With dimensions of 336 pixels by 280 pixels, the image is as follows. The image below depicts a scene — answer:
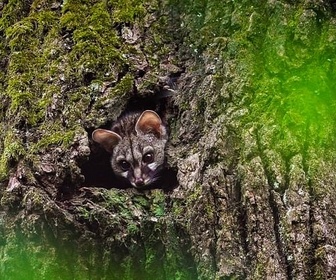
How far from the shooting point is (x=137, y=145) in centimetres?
659

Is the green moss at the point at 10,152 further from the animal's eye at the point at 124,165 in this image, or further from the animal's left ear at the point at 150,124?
the animal's eye at the point at 124,165

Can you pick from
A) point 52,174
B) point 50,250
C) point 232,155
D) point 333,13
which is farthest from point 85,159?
point 333,13

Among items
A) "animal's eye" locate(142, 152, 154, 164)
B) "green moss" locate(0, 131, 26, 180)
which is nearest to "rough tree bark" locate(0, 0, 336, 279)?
"green moss" locate(0, 131, 26, 180)

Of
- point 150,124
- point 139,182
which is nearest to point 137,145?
point 150,124

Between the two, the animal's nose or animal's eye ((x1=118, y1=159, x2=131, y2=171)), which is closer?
the animal's nose

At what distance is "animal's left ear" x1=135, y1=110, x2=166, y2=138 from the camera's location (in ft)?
17.9

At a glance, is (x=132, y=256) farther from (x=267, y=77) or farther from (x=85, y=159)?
(x=267, y=77)

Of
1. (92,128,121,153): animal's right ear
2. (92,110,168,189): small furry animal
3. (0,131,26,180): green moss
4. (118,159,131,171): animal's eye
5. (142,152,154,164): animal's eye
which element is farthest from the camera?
(142,152,154,164): animal's eye

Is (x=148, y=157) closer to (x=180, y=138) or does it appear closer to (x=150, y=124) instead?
(x=150, y=124)

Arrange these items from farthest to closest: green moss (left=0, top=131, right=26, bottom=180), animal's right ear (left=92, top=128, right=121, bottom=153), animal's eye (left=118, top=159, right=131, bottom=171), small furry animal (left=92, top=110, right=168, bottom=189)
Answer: animal's eye (left=118, top=159, right=131, bottom=171) < small furry animal (left=92, top=110, right=168, bottom=189) < animal's right ear (left=92, top=128, right=121, bottom=153) < green moss (left=0, top=131, right=26, bottom=180)

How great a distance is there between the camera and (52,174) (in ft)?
14.1

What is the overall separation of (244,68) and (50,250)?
5.11ft

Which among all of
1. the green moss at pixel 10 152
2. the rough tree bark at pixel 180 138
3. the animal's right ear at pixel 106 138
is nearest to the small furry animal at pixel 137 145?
the animal's right ear at pixel 106 138

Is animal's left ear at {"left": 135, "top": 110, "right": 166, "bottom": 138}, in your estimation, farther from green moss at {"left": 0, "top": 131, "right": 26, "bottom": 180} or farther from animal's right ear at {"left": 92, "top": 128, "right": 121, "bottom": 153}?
green moss at {"left": 0, "top": 131, "right": 26, "bottom": 180}
